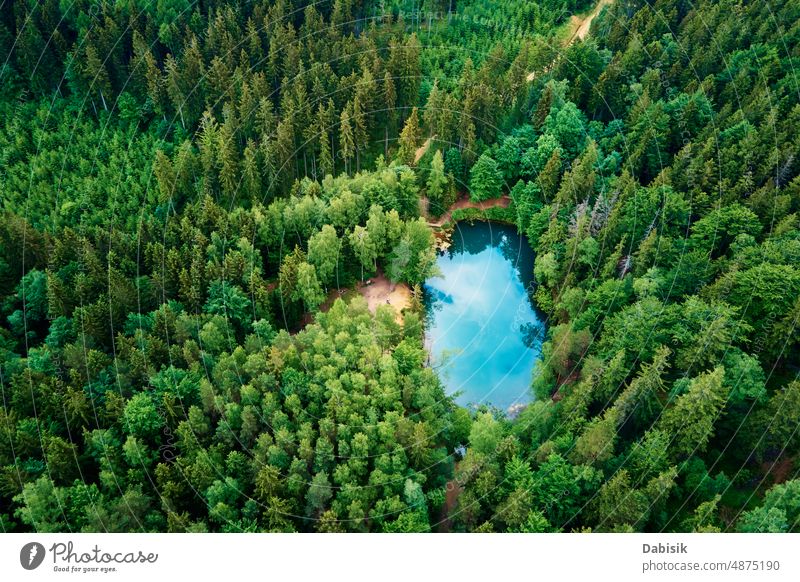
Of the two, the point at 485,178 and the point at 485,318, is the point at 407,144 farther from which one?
the point at 485,318

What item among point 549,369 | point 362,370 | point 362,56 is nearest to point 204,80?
point 362,56

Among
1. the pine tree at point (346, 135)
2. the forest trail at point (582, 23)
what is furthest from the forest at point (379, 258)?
the forest trail at point (582, 23)

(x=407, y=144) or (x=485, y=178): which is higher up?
(x=407, y=144)

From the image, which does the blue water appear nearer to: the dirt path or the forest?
the forest

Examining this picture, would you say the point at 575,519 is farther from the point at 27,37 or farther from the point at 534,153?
the point at 27,37

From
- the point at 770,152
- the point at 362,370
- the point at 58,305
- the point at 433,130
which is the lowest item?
the point at 362,370

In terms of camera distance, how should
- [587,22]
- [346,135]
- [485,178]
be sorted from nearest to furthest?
[346,135] < [485,178] < [587,22]
